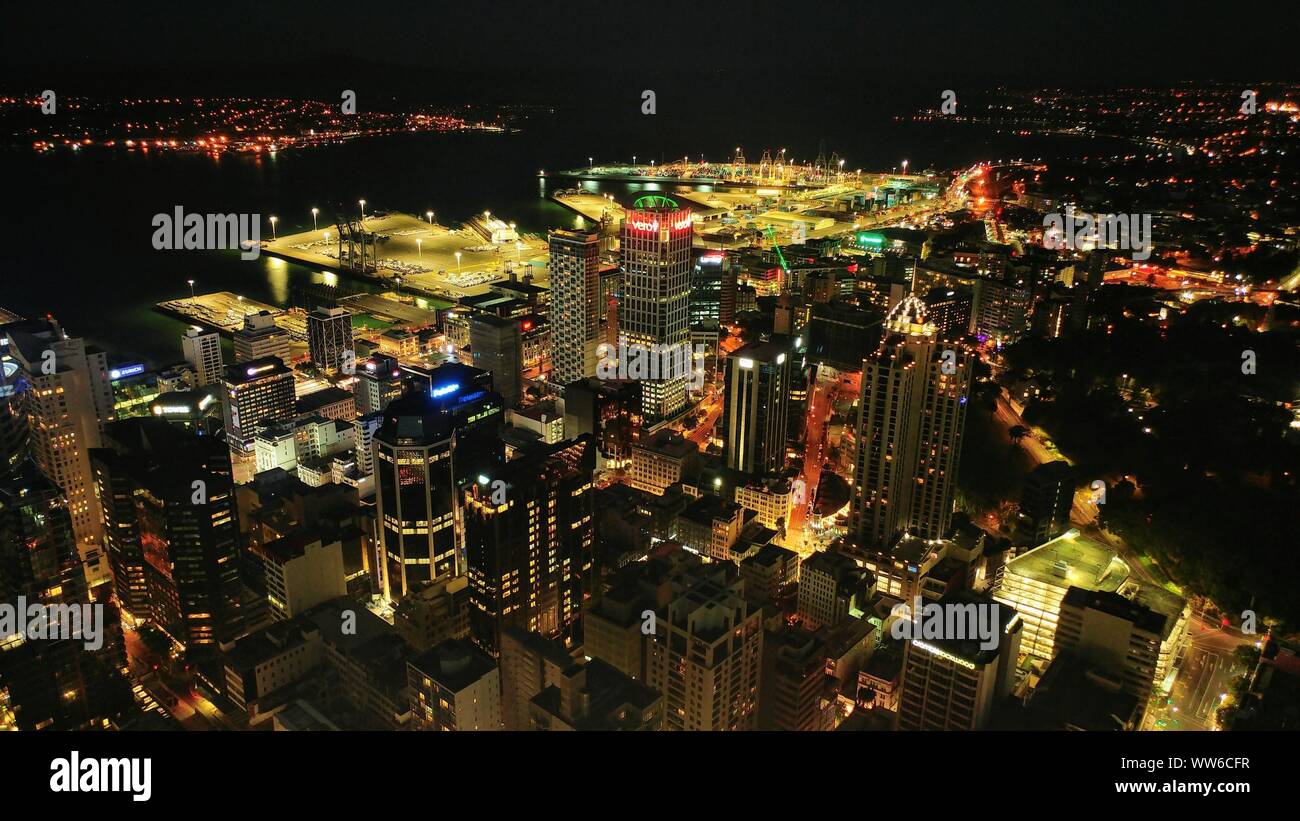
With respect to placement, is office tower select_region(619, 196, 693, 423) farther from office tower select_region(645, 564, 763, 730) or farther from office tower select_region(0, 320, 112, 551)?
office tower select_region(0, 320, 112, 551)

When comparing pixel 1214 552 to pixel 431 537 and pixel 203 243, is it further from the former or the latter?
pixel 203 243

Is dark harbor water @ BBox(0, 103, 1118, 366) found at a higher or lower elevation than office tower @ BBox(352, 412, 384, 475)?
higher

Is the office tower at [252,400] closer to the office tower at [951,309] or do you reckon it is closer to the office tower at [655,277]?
the office tower at [655,277]

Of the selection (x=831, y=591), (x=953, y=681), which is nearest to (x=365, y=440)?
(x=831, y=591)

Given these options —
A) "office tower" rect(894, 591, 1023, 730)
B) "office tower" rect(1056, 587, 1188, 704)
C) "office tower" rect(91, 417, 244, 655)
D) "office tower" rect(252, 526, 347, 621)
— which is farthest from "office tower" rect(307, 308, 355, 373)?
"office tower" rect(1056, 587, 1188, 704)

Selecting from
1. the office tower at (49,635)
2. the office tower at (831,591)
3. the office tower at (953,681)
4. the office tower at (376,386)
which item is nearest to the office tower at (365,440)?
the office tower at (376,386)

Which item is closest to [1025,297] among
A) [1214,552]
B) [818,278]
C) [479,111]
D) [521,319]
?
[818,278]
